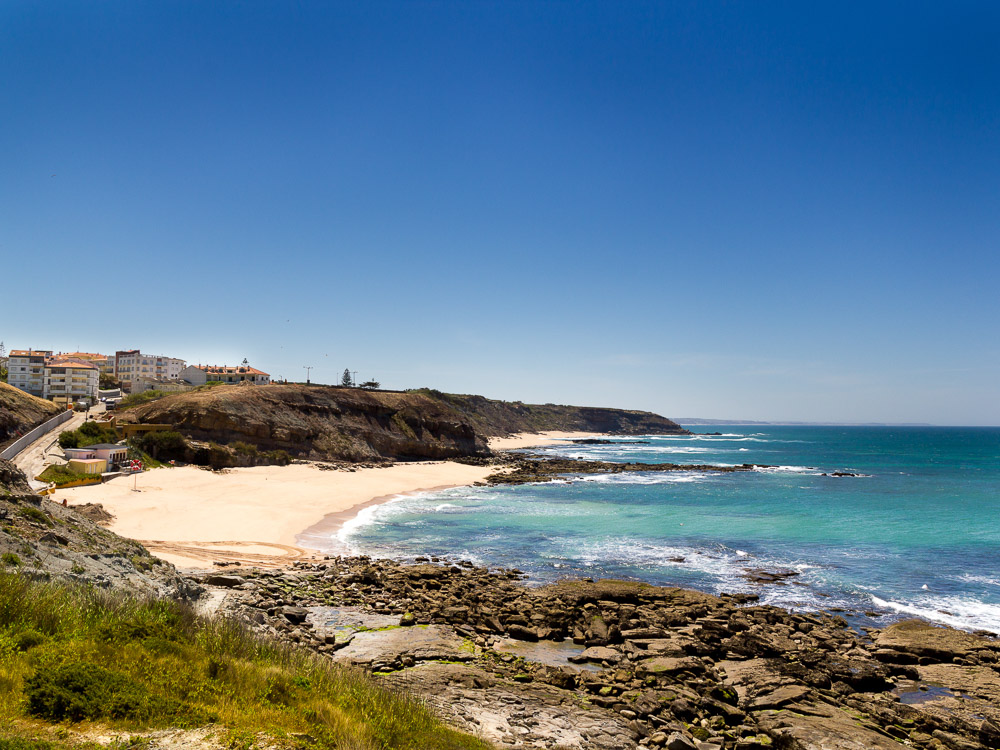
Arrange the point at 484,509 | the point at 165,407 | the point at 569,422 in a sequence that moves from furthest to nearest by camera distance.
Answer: the point at 569,422
the point at 165,407
the point at 484,509

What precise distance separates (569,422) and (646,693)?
6977 inches

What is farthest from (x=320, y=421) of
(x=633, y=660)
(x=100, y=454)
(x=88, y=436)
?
(x=633, y=660)

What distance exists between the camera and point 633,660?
14898mm

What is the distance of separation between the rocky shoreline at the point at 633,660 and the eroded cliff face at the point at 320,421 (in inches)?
1461

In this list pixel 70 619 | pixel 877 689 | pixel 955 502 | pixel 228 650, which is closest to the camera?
pixel 70 619

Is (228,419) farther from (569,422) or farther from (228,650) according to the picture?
(569,422)

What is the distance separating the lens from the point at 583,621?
1766 centimetres

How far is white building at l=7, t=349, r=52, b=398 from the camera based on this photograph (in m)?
77.1

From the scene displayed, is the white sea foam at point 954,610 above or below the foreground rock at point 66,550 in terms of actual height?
below

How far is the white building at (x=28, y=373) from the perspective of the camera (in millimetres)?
77062

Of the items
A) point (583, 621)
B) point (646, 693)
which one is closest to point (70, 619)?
point (646, 693)

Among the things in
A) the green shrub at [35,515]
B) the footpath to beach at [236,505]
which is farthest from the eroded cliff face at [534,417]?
the green shrub at [35,515]

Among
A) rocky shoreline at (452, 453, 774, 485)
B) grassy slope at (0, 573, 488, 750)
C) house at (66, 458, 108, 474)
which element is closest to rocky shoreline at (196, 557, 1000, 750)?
grassy slope at (0, 573, 488, 750)

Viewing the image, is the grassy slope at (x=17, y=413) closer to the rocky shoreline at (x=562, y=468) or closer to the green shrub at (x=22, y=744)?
the rocky shoreline at (x=562, y=468)
